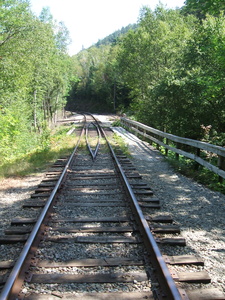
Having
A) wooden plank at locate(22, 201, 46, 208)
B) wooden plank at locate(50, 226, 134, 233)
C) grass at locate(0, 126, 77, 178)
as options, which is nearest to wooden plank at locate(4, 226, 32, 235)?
wooden plank at locate(50, 226, 134, 233)

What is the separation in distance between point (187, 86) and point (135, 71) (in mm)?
21083

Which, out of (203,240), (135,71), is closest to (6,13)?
(203,240)

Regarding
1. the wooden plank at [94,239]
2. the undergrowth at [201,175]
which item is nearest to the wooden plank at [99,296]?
the wooden plank at [94,239]

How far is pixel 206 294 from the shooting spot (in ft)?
9.10

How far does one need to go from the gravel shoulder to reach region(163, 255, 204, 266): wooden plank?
12cm

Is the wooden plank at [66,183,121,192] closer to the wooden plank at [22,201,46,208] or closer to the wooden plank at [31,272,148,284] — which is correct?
the wooden plank at [22,201,46,208]

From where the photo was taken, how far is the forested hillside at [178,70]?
12266 millimetres

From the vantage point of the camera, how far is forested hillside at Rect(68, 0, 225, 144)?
40.2 ft

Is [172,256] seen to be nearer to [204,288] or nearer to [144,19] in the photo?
[204,288]

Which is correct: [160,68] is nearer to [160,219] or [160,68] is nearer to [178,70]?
[178,70]

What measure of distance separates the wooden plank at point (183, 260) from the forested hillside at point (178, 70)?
7.79 m

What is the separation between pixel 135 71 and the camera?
3381 cm

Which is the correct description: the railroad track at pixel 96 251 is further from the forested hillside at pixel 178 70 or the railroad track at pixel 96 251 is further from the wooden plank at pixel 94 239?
the forested hillside at pixel 178 70

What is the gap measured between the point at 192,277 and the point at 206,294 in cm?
25
